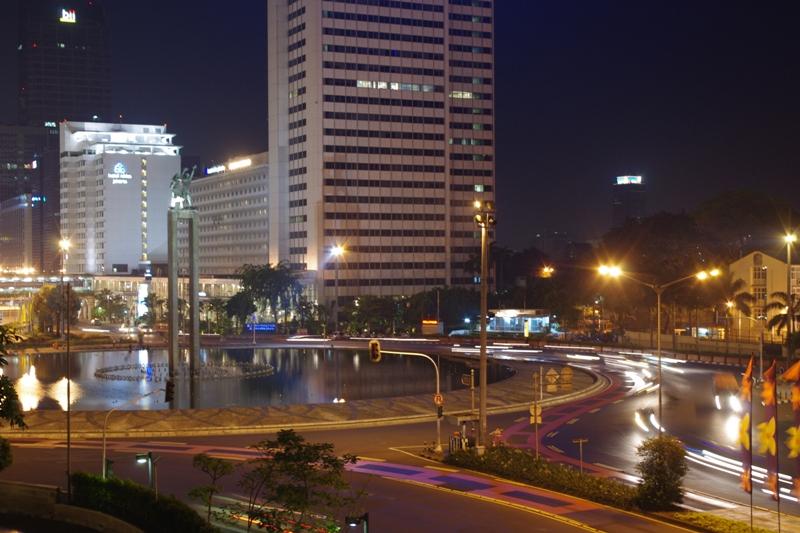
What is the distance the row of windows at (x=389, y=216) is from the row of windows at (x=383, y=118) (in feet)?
Answer: 62.0

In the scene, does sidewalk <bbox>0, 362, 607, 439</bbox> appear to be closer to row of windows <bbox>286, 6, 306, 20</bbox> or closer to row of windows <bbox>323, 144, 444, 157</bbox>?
row of windows <bbox>323, 144, 444, 157</bbox>

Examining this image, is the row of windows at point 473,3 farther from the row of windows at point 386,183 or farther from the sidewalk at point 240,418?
the sidewalk at point 240,418

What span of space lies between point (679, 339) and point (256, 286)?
269 ft

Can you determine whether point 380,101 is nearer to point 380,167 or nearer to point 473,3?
point 380,167

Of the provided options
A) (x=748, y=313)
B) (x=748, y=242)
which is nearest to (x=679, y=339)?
(x=748, y=313)

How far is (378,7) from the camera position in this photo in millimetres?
185250

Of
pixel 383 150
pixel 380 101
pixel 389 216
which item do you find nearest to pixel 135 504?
pixel 389 216

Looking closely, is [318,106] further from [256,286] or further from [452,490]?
[452,490]

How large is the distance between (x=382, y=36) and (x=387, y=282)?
49.7 meters

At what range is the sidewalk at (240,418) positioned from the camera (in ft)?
193

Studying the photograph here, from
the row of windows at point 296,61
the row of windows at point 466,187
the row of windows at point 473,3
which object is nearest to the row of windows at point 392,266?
the row of windows at point 466,187

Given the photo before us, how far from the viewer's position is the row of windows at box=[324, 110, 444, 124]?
183 meters

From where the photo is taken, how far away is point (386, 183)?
612ft

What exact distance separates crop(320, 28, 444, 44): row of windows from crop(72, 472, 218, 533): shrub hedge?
15501cm
